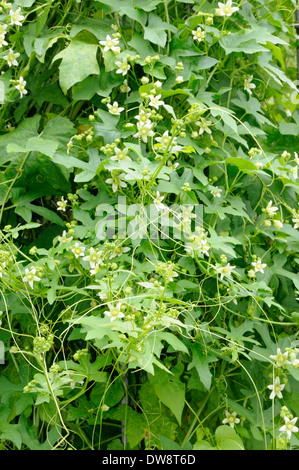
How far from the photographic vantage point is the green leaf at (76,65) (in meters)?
1.56

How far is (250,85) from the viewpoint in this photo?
1.79 m

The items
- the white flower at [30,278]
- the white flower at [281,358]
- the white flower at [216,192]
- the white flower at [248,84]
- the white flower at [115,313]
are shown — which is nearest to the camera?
the white flower at [115,313]

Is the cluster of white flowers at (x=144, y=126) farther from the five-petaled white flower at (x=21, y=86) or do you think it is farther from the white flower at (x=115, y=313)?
the white flower at (x=115, y=313)

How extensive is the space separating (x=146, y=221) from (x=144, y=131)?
0.24 metres

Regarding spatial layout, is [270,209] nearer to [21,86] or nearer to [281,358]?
[281,358]

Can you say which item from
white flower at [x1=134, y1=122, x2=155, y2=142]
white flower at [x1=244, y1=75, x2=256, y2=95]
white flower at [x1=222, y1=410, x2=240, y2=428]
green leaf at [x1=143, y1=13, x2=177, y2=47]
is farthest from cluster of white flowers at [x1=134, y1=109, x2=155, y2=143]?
white flower at [x1=222, y1=410, x2=240, y2=428]

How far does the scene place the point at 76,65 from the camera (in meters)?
1.57

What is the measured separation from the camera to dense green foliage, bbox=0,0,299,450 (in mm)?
1456

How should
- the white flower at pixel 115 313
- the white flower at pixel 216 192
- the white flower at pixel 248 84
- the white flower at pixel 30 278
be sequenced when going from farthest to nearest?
the white flower at pixel 248 84
the white flower at pixel 216 192
the white flower at pixel 30 278
the white flower at pixel 115 313

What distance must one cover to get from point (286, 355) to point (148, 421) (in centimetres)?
41

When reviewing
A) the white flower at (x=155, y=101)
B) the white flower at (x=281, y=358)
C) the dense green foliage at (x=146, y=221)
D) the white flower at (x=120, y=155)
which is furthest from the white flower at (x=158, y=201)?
→ the white flower at (x=281, y=358)

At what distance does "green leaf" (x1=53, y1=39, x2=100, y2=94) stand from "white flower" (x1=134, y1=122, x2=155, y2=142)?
21 cm

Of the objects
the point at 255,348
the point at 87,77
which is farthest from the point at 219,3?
the point at 255,348
